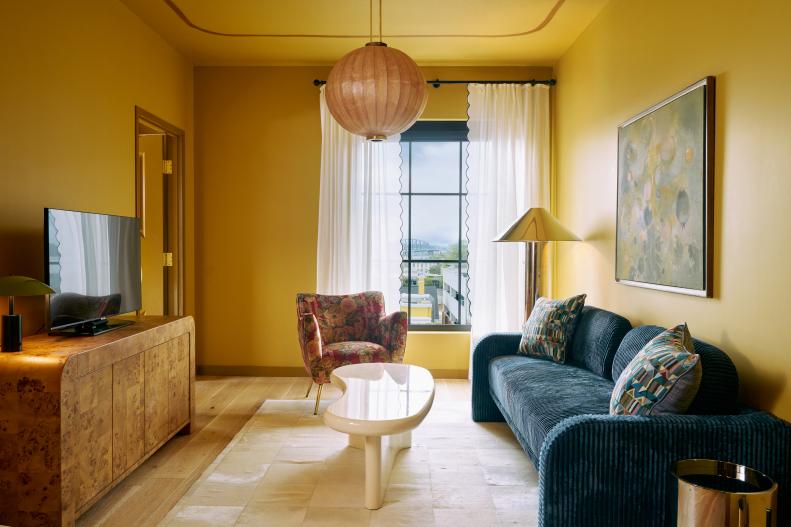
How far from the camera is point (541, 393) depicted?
287cm

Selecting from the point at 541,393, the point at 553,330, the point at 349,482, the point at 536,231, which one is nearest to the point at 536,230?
the point at 536,231

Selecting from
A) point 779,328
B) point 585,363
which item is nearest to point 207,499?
point 585,363

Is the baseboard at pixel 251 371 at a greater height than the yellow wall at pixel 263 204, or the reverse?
the yellow wall at pixel 263 204

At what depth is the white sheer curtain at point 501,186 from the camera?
497cm

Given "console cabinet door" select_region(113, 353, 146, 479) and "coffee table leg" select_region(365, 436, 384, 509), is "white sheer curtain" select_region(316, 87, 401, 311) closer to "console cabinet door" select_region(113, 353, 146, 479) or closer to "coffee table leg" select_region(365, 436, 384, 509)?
"console cabinet door" select_region(113, 353, 146, 479)

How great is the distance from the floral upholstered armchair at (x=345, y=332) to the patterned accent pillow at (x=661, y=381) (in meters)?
2.14

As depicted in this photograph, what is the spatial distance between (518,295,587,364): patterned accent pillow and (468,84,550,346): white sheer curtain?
3.83ft

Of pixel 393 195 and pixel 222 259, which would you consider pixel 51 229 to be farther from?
pixel 393 195

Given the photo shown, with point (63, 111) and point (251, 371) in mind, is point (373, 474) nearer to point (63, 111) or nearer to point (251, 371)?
point (63, 111)

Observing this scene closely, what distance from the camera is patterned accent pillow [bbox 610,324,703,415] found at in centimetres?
207

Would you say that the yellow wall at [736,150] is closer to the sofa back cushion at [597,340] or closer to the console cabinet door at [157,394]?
the sofa back cushion at [597,340]

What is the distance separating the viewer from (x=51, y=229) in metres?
2.70

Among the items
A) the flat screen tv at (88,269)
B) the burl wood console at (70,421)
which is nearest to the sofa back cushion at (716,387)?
the burl wood console at (70,421)

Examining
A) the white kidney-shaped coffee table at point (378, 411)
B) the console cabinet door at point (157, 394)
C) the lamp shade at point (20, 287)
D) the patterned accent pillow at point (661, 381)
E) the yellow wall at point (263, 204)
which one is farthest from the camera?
the yellow wall at point (263, 204)
